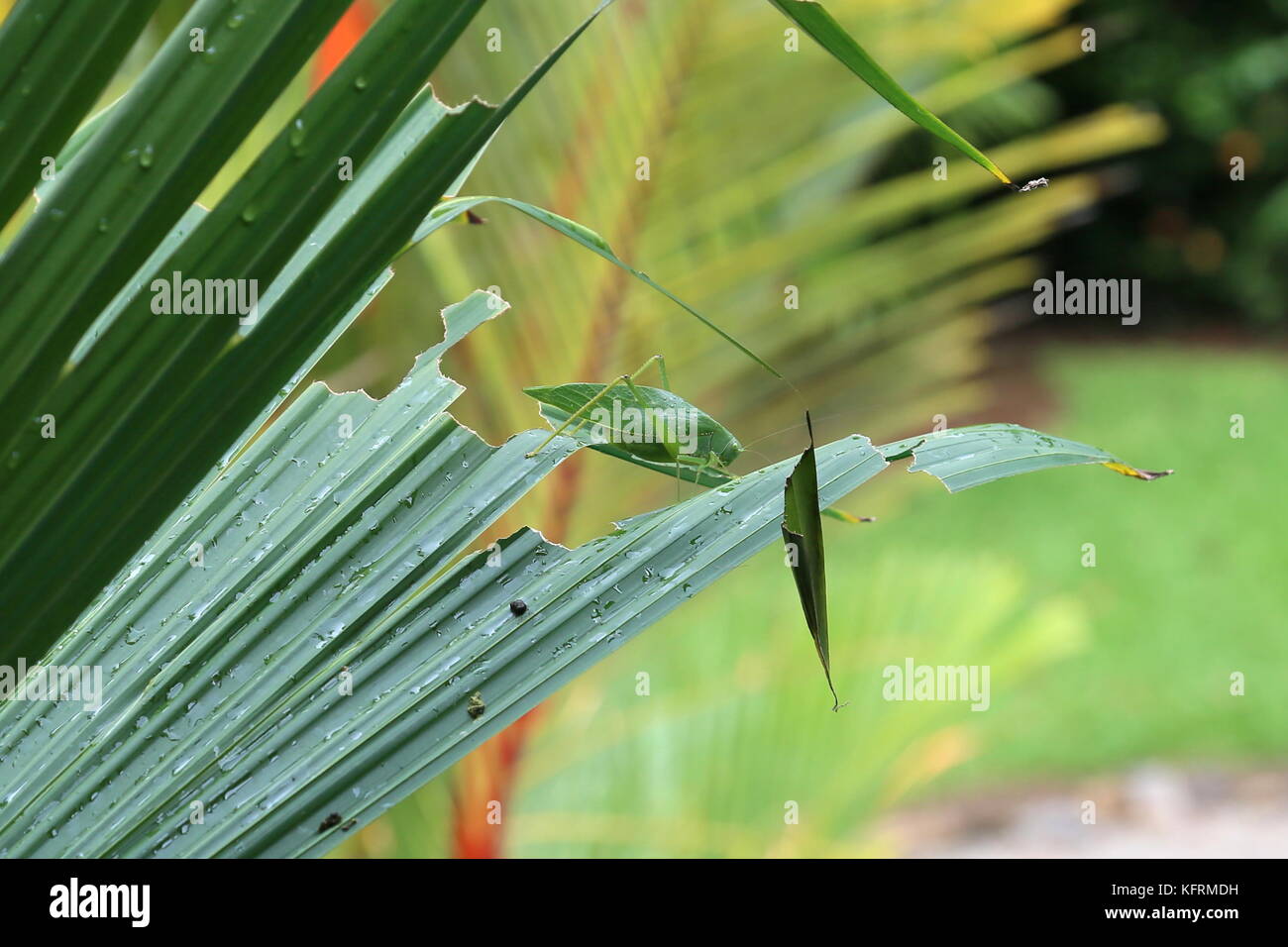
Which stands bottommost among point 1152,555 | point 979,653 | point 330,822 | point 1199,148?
point 330,822

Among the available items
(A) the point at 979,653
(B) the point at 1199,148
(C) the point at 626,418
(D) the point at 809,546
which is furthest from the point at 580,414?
(B) the point at 1199,148

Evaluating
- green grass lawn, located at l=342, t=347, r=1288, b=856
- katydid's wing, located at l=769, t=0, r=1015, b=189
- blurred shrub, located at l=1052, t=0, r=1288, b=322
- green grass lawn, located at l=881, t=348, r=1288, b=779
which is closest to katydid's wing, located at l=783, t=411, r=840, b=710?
katydid's wing, located at l=769, t=0, r=1015, b=189

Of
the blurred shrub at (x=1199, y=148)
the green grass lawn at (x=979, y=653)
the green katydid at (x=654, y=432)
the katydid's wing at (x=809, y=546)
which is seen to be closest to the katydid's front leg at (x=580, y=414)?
the green katydid at (x=654, y=432)

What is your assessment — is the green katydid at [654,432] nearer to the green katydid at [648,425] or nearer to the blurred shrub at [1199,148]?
the green katydid at [648,425]

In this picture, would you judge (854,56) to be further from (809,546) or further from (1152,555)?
(1152,555)

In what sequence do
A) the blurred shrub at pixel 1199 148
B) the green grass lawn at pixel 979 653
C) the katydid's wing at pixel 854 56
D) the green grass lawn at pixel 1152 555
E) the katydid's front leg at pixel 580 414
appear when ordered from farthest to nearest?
the blurred shrub at pixel 1199 148 → the green grass lawn at pixel 1152 555 → the green grass lawn at pixel 979 653 → the katydid's front leg at pixel 580 414 → the katydid's wing at pixel 854 56
